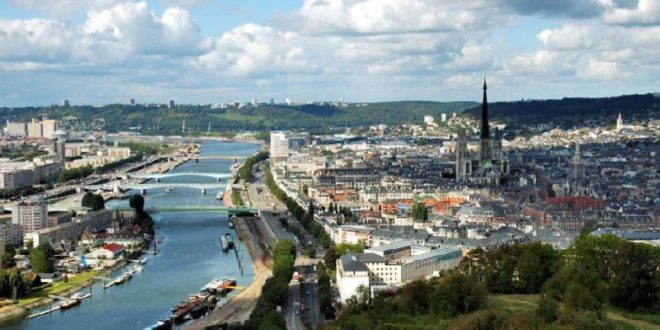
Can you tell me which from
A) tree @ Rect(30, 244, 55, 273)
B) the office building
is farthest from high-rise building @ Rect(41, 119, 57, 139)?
tree @ Rect(30, 244, 55, 273)

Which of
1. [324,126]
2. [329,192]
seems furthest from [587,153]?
[324,126]

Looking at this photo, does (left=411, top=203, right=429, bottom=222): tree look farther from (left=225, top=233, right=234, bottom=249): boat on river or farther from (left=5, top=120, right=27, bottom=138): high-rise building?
(left=5, top=120, right=27, bottom=138): high-rise building

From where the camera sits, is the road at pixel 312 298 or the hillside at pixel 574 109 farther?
the hillside at pixel 574 109

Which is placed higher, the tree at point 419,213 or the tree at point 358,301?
the tree at point 419,213

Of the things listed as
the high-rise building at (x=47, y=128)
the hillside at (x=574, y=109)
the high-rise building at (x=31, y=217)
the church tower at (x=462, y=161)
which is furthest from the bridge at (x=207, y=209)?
the high-rise building at (x=47, y=128)

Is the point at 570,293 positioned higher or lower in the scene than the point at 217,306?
higher

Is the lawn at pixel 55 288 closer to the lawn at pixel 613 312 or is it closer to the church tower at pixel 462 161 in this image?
the lawn at pixel 613 312

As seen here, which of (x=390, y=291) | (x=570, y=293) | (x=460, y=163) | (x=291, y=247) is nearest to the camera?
(x=570, y=293)

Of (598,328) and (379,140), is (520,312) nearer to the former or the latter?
(598,328)
